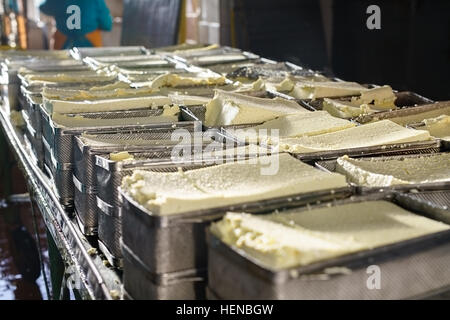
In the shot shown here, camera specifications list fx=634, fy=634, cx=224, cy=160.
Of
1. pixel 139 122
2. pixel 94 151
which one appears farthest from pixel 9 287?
pixel 94 151

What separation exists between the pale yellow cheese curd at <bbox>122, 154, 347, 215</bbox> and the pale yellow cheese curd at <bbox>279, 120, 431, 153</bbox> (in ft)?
1.07

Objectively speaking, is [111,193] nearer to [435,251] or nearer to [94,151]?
[94,151]

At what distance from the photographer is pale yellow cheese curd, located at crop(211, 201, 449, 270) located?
49.7 inches

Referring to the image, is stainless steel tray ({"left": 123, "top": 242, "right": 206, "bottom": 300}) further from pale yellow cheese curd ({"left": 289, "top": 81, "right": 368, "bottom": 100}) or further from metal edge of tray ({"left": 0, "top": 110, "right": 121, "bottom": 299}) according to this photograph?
pale yellow cheese curd ({"left": 289, "top": 81, "right": 368, "bottom": 100})

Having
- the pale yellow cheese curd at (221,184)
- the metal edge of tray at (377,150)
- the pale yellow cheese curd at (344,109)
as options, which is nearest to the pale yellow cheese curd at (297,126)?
the pale yellow cheese curd at (344,109)

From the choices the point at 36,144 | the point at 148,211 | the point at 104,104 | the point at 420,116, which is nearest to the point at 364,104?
the point at 420,116

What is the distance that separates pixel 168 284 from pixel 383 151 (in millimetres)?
1056

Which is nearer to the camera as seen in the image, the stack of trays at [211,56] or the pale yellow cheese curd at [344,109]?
the pale yellow cheese curd at [344,109]

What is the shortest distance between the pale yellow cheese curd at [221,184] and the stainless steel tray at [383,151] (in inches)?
8.4

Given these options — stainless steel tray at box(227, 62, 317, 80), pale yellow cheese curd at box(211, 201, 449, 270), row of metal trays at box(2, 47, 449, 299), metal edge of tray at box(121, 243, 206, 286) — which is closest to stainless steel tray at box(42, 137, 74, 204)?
row of metal trays at box(2, 47, 449, 299)

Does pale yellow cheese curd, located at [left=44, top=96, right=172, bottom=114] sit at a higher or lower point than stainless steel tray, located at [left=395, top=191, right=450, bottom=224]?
higher

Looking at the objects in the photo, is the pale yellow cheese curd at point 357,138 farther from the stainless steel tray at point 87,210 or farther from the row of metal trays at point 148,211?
the stainless steel tray at point 87,210

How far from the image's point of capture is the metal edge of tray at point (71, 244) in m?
1.74

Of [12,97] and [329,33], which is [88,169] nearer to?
[12,97]
